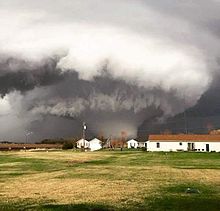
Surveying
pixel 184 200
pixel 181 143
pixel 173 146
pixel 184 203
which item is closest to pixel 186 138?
pixel 181 143

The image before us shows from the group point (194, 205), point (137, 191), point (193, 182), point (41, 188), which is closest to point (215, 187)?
point (193, 182)

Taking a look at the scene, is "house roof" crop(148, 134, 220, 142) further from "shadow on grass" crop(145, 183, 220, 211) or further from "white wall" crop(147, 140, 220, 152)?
"shadow on grass" crop(145, 183, 220, 211)

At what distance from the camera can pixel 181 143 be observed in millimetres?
140250

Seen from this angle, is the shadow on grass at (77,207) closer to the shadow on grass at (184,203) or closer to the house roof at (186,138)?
the shadow on grass at (184,203)

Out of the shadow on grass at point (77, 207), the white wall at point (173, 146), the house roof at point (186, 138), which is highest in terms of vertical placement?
the house roof at point (186, 138)

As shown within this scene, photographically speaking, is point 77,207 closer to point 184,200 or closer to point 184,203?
point 184,203

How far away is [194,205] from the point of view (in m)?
25.8

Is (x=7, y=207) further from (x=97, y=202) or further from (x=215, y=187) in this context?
(x=215, y=187)

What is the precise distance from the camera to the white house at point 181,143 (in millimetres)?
137625

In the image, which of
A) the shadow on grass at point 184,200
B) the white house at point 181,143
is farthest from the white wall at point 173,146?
the shadow on grass at point 184,200

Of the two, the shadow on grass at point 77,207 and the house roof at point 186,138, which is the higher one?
the house roof at point 186,138

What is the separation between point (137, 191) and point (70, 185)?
678 cm

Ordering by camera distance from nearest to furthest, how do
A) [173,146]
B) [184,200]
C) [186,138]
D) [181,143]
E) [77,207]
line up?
[77,207] < [184,200] < [173,146] < [181,143] < [186,138]

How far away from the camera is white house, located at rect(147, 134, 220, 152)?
137625 mm
